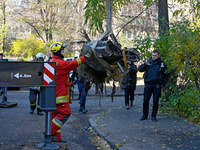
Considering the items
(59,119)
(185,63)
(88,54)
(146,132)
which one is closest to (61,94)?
(59,119)

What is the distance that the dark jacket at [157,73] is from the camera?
7981 mm

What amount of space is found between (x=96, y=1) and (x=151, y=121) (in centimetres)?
378

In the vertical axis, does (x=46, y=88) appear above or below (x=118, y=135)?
above

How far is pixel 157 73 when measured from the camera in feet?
26.2

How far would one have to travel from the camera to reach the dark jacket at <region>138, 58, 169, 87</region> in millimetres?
7981

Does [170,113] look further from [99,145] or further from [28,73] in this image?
[28,73]

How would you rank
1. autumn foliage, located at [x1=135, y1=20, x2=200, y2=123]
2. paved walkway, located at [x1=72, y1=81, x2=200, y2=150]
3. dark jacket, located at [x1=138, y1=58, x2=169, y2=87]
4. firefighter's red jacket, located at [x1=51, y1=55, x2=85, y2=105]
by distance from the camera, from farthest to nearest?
dark jacket, located at [x1=138, y1=58, x2=169, y2=87]
autumn foliage, located at [x1=135, y1=20, x2=200, y2=123]
paved walkway, located at [x1=72, y1=81, x2=200, y2=150]
firefighter's red jacket, located at [x1=51, y1=55, x2=85, y2=105]

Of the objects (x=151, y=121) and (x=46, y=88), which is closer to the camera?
(x=46, y=88)

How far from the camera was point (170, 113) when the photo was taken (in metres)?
9.27

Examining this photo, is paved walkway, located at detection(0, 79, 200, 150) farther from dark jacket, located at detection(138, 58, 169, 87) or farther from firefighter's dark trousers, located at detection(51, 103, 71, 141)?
dark jacket, located at detection(138, 58, 169, 87)

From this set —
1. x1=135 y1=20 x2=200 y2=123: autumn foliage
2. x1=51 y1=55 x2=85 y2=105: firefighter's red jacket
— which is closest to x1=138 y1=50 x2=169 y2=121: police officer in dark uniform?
x1=135 y1=20 x2=200 y2=123: autumn foliage

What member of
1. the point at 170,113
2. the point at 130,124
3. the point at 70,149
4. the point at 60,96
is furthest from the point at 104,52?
the point at 170,113

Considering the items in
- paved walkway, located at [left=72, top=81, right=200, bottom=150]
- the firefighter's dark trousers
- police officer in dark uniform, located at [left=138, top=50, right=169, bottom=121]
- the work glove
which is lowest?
paved walkway, located at [left=72, top=81, right=200, bottom=150]

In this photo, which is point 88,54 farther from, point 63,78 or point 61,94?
point 61,94
